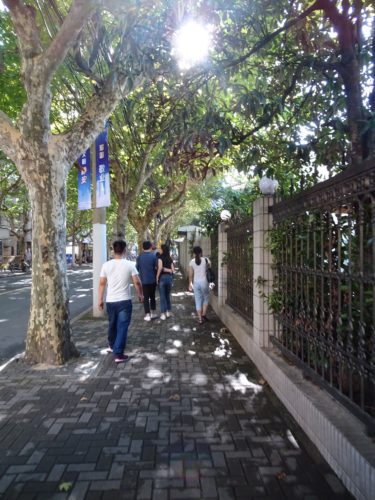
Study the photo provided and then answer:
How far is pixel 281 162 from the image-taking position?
695cm

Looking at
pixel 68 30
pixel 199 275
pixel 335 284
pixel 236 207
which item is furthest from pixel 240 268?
pixel 68 30

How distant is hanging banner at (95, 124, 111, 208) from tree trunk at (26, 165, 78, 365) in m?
3.29

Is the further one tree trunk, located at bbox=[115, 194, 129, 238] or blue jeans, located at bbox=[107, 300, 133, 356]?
tree trunk, located at bbox=[115, 194, 129, 238]

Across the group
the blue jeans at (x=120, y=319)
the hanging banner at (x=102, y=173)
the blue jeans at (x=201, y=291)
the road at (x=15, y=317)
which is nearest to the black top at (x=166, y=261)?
the blue jeans at (x=201, y=291)

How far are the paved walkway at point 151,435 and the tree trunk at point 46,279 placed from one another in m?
0.29

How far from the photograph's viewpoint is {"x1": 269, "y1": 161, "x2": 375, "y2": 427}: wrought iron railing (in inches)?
113

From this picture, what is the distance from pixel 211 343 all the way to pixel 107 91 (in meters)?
4.47

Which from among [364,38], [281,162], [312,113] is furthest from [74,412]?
[364,38]

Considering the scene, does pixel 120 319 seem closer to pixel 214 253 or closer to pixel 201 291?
pixel 201 291

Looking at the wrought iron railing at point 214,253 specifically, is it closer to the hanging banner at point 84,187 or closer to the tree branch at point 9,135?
the hanging banner at point 84,187

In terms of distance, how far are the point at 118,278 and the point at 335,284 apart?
11.3 feet

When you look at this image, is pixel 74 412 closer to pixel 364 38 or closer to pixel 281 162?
pixel 281 162

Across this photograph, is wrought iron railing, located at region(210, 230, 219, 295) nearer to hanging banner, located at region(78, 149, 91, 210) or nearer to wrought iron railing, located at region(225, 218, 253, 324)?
wrought iron railing, located at region(225, 218, 253, 324)

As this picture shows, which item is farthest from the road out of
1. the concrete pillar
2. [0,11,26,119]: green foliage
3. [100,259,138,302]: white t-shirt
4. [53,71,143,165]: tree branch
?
[0,11,26,119]: green foliage
